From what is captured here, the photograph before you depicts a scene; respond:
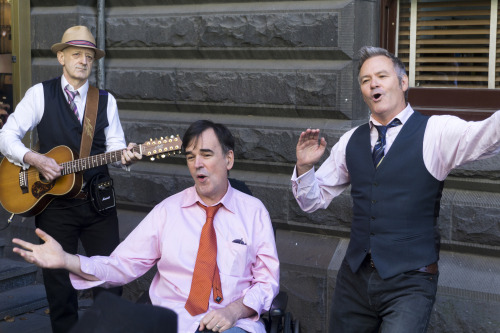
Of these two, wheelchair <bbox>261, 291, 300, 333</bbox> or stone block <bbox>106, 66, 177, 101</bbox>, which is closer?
wheelchair <bbox>261, 291, 300, 333</bbox>

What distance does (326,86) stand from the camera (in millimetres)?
5160

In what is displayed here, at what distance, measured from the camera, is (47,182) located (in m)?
4.63

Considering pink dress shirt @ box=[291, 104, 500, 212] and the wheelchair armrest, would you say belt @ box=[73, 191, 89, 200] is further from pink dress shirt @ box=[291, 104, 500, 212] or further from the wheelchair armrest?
pink dress shirt @ box=[291, 104, 500, 212]

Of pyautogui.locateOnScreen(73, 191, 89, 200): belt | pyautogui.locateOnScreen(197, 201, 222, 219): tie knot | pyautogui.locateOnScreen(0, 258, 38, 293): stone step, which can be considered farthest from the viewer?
pyautogui.locateOnScreen(0, 258, 38, 293): stone step

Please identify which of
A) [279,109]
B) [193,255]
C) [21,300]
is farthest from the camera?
[21,300]

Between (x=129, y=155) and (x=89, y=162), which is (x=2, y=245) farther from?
(x=129, y=155)

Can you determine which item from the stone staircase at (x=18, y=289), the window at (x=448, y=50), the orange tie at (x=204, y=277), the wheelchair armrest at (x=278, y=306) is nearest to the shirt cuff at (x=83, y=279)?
the orange tie at (x=204, y=277)

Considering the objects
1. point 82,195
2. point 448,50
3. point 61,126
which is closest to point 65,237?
point 82,195

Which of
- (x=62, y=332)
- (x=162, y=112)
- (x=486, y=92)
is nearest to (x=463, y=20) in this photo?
(x=486, y=92)

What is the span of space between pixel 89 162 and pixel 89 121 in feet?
1.01

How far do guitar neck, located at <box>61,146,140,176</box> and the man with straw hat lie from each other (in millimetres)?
117

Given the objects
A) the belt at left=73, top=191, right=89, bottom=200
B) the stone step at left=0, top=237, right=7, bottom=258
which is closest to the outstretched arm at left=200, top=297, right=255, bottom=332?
the belt at left=73, top=191, right=89, bottom=200

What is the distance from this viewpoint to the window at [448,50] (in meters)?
4.98

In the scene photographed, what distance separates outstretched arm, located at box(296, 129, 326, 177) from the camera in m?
3.41
